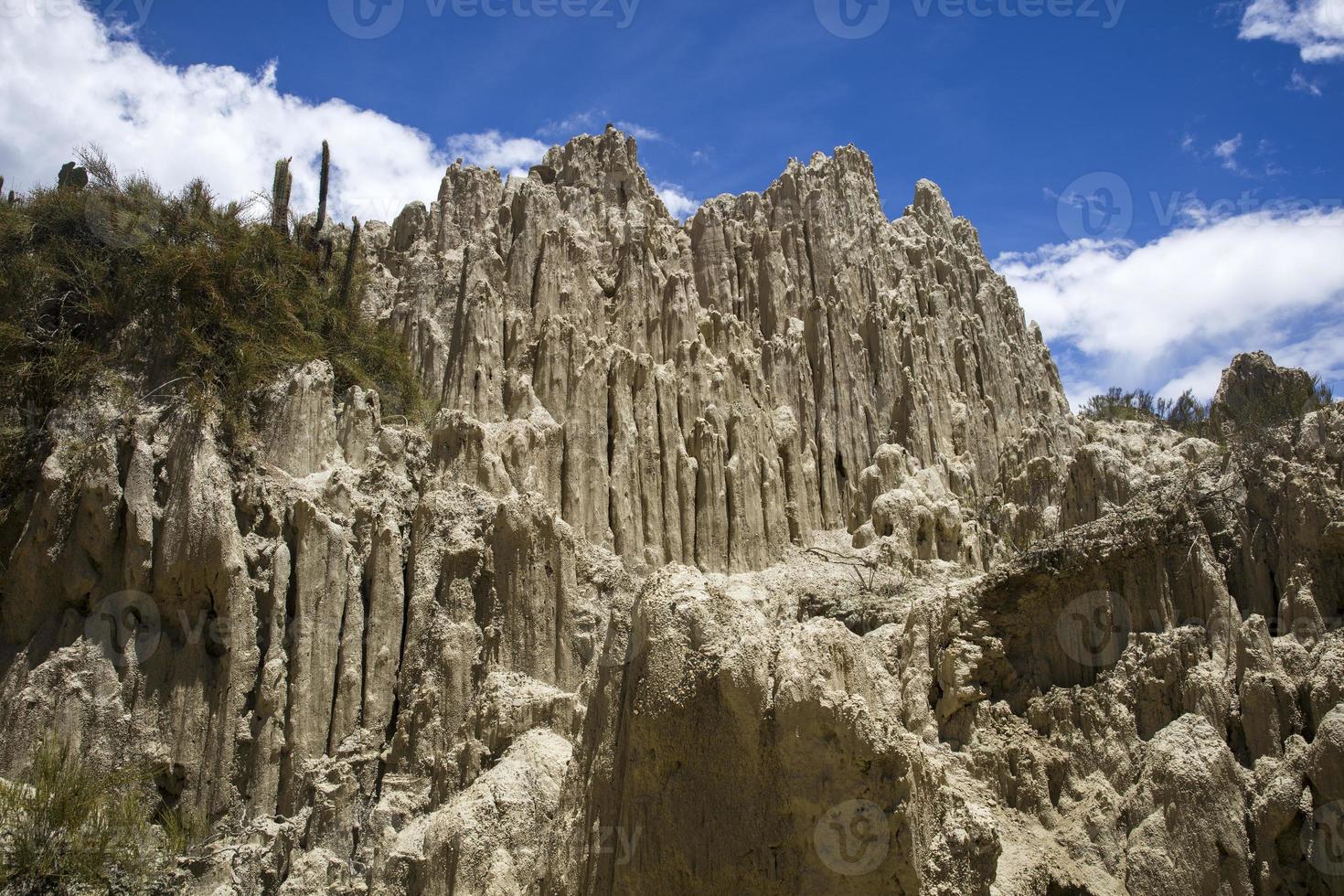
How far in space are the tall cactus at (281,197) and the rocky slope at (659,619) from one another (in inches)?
150

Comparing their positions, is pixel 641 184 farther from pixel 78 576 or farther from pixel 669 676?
pixel 669 676

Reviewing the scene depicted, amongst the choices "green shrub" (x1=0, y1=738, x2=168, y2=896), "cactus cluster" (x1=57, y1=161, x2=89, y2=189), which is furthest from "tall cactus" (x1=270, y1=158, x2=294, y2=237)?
"green shrub" (x1=0, y1=738, x2=168, y2=896)

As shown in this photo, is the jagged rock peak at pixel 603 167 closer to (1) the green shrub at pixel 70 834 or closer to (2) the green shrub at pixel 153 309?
(2) the green shrub at pixel 153 309

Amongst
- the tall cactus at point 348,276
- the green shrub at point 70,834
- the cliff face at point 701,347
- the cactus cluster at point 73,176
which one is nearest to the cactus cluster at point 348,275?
the tall cactus at point 348,276

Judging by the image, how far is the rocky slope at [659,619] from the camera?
14297mm

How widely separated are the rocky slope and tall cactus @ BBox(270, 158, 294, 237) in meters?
3.82

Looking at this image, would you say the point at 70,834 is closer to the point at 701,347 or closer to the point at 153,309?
the point at 153,309

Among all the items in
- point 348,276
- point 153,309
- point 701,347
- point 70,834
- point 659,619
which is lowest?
point 70,834

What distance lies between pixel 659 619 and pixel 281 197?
19.1 m

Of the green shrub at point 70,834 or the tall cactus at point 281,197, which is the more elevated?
the tall cactus at point 281,197

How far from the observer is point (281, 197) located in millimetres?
28719

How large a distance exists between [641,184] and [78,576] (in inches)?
793

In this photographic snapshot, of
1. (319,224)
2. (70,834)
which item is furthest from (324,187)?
(70,834)

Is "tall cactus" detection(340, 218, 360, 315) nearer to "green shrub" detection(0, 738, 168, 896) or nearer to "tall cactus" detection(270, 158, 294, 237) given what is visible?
"tall cactus" detection(270, 158, 294, 237)
